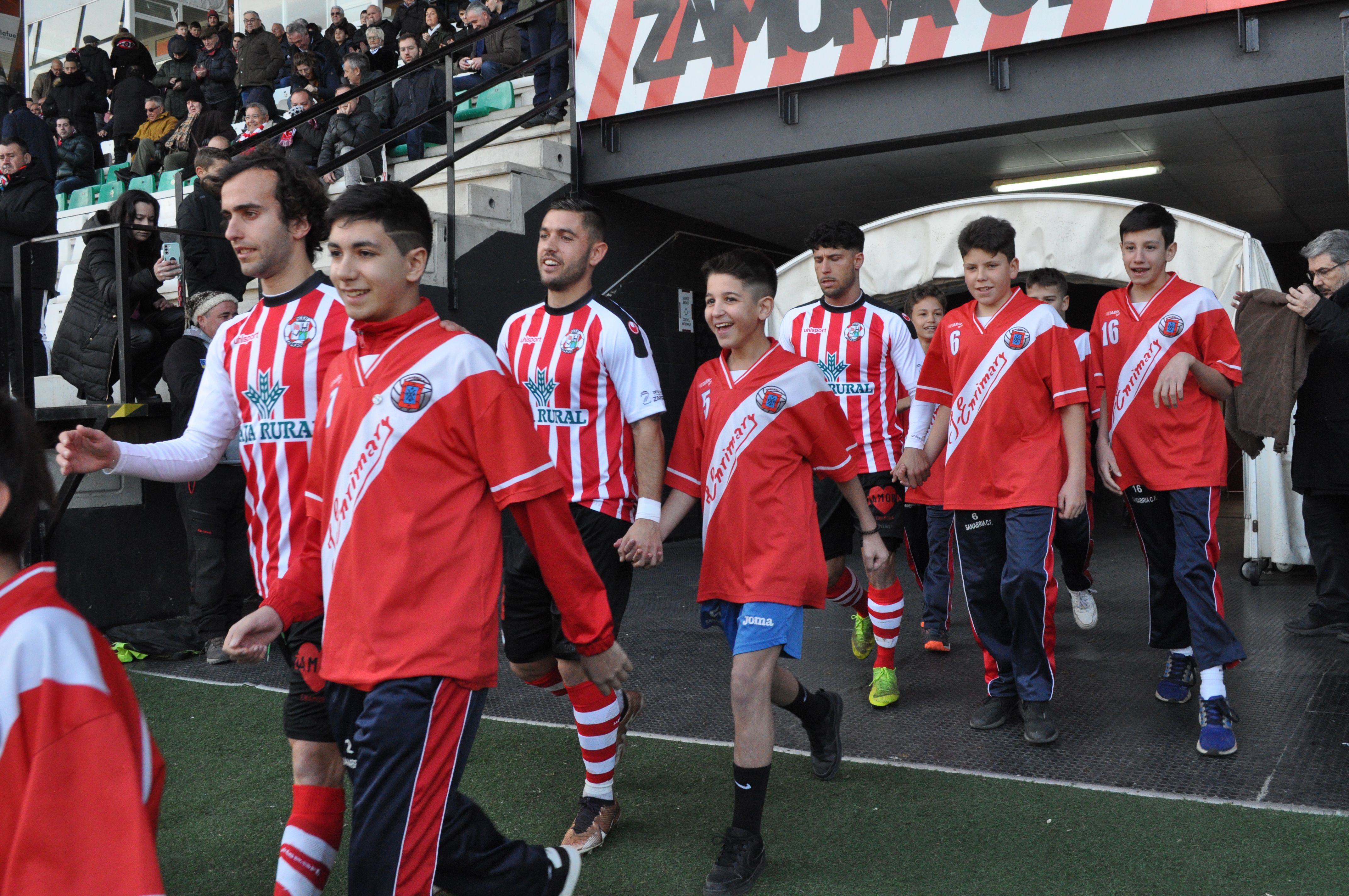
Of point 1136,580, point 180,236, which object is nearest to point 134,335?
point 180,236

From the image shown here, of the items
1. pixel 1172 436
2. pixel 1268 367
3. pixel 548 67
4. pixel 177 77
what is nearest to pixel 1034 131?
pixel 1268 367

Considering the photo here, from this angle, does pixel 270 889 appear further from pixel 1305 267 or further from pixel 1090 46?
pixel 1305 267

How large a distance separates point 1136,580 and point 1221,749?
15.1 ft

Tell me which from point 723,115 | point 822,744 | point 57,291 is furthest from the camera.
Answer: point 57,291

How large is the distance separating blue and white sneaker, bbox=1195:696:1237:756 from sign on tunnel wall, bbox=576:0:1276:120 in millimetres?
5137

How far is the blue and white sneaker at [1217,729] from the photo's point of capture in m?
4.04

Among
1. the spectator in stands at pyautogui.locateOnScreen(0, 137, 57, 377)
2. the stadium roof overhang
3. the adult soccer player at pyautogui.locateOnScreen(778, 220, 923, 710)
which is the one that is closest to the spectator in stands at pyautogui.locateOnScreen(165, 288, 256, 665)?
the spectator in stands at pyautogui.locateOnScreen(0, 137, 57, 377)

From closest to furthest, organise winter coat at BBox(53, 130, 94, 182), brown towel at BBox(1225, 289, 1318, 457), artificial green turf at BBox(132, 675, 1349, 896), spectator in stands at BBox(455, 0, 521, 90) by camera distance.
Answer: artificial green turf at BBox(132, 675, 1349, 896) → brown towel at BBox(1225, 289, 1318, 457) → spectator in stands at BBox(455, 0, 521, 90) → winter coat at BBox(53, 130, 94, 182)

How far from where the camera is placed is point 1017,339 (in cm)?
437

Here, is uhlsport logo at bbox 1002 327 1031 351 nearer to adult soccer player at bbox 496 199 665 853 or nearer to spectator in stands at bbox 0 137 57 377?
adult soccer player at bbox 496 199 665 853

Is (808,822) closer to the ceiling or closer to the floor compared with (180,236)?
closer to the floor

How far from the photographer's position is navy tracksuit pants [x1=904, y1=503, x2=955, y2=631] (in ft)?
20.3

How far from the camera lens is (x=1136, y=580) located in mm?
8375

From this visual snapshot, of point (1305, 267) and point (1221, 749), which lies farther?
point (1305, 267)
